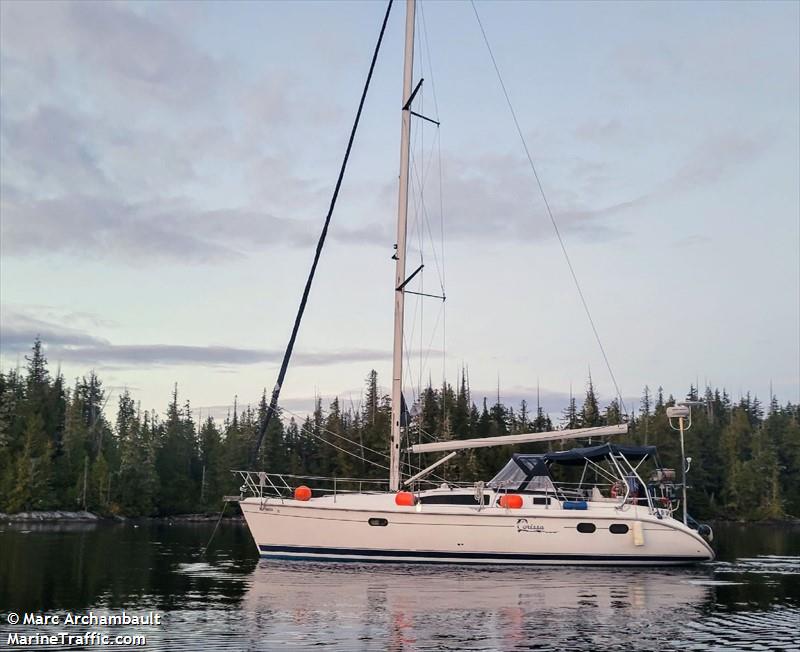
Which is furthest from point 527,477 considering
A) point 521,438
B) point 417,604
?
point 417,604

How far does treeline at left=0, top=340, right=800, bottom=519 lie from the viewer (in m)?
74.8

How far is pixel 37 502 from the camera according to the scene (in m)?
71.9

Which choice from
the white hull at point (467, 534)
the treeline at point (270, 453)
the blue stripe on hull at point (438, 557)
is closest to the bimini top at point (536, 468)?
the white hull at point (467, 534)

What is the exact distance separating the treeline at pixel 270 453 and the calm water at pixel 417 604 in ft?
146

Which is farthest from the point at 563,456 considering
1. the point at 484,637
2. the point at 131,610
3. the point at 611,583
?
the point at 131,610

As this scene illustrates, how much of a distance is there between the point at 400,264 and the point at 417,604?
39.1 feet

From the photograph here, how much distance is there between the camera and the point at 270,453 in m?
80.9

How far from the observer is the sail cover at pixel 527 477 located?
25641 millimetres

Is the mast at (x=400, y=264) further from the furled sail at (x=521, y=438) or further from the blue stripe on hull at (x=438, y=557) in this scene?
the blue stripe on hull at (x=438, y=557)

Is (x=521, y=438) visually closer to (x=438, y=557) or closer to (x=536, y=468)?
(x=536, y=468)

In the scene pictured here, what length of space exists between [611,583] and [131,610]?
1281 centimetres

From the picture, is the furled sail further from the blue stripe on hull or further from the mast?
the blue stripe on hull

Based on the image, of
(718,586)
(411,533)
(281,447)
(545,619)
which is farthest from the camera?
(281,447)

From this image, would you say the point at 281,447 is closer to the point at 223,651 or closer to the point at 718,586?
the point at 718,586
